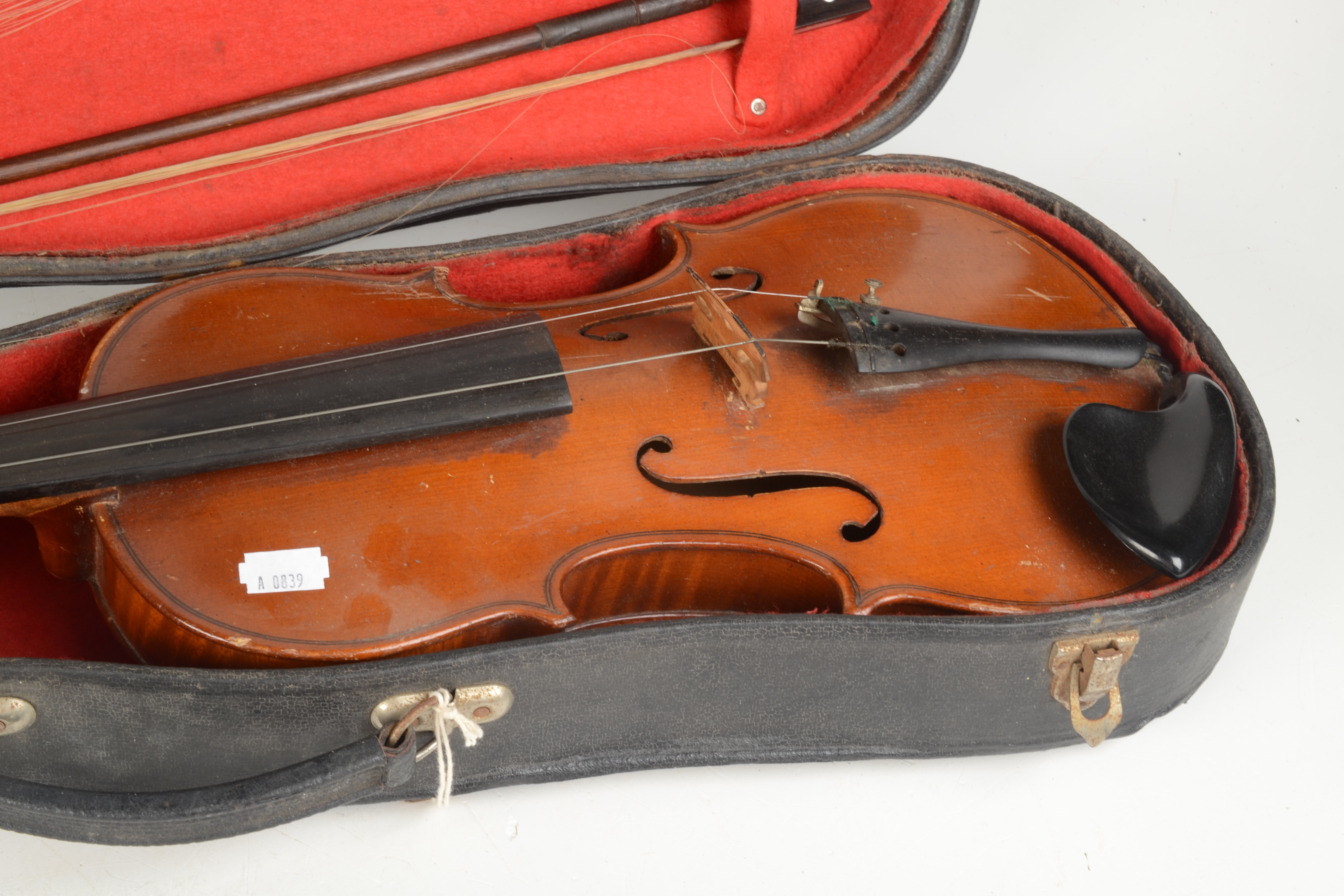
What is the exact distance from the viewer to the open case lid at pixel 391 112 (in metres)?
1.68

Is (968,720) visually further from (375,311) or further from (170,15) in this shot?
(170,15)

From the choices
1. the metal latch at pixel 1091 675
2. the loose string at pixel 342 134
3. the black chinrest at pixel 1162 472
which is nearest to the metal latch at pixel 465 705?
the metal latch at pixel 1091 675

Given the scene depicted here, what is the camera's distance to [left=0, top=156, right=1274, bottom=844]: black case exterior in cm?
117

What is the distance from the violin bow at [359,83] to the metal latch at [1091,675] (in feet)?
3.94

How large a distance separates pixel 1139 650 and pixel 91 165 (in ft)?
5.61

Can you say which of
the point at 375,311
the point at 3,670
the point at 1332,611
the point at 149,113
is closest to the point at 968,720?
the point at 1332,611

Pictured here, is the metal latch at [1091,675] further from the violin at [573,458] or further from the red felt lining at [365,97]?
the red felt lining at [365,97]

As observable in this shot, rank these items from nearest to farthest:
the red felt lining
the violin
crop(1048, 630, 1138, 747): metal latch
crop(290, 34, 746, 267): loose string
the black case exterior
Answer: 1. the black case exterior
2. the violin
3. crop(1048, 630, 1138, 747): metal latch
4. the red felt lining
5. crop(290, 34, 746, 267): loose string

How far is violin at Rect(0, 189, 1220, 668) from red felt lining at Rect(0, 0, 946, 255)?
25 centimetres

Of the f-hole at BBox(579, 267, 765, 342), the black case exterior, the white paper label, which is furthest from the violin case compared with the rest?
the f-hole at BBox(579, 267, 765, 342)

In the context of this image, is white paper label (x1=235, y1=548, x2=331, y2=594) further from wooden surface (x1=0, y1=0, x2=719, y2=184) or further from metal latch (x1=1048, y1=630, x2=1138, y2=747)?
metal latch (x1=1048, y1=630, x2=1138, y2=747)

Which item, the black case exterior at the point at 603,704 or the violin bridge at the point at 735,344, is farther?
the violin bridge at the point at 735,344

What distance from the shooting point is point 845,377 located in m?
1.56

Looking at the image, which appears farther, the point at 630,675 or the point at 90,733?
the point at 630,675
